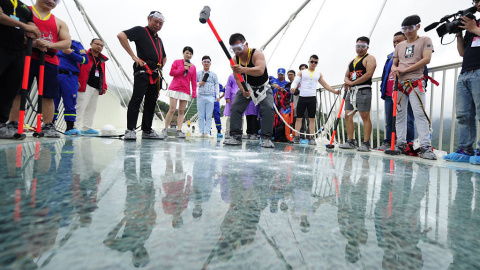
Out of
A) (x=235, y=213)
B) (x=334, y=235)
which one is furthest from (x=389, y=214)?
(x=235, y=213)

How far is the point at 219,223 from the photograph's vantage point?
1.85 ft

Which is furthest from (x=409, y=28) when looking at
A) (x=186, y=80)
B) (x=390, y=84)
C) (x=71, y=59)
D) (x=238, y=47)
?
(x=71, y=59)

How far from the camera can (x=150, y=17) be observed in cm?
309

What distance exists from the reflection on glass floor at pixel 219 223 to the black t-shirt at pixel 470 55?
7.11ft

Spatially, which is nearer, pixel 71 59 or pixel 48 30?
pixel 48 30

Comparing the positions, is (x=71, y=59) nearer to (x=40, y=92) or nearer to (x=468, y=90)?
(x=40, y=92)

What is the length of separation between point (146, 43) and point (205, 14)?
2.59 ft

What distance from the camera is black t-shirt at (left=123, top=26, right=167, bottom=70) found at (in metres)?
2.96

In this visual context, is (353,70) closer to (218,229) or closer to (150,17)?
(150,17)

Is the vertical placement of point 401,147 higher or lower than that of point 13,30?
lower

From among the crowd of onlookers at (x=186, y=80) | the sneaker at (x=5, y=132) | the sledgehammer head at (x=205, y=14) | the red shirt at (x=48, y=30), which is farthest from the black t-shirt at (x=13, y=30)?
the sledgehammer head at (x=205, y=14)

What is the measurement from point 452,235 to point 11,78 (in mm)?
2922

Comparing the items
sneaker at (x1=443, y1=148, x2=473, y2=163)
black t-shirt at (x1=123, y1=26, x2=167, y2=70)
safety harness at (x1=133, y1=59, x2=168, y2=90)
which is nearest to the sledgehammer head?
black t-shirt at (x1=123, y1=26, x2=167, y2=70)

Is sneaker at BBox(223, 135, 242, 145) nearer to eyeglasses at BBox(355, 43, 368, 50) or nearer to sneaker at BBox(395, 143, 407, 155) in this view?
sneaker at BBox(395, 143, 407, 155)
